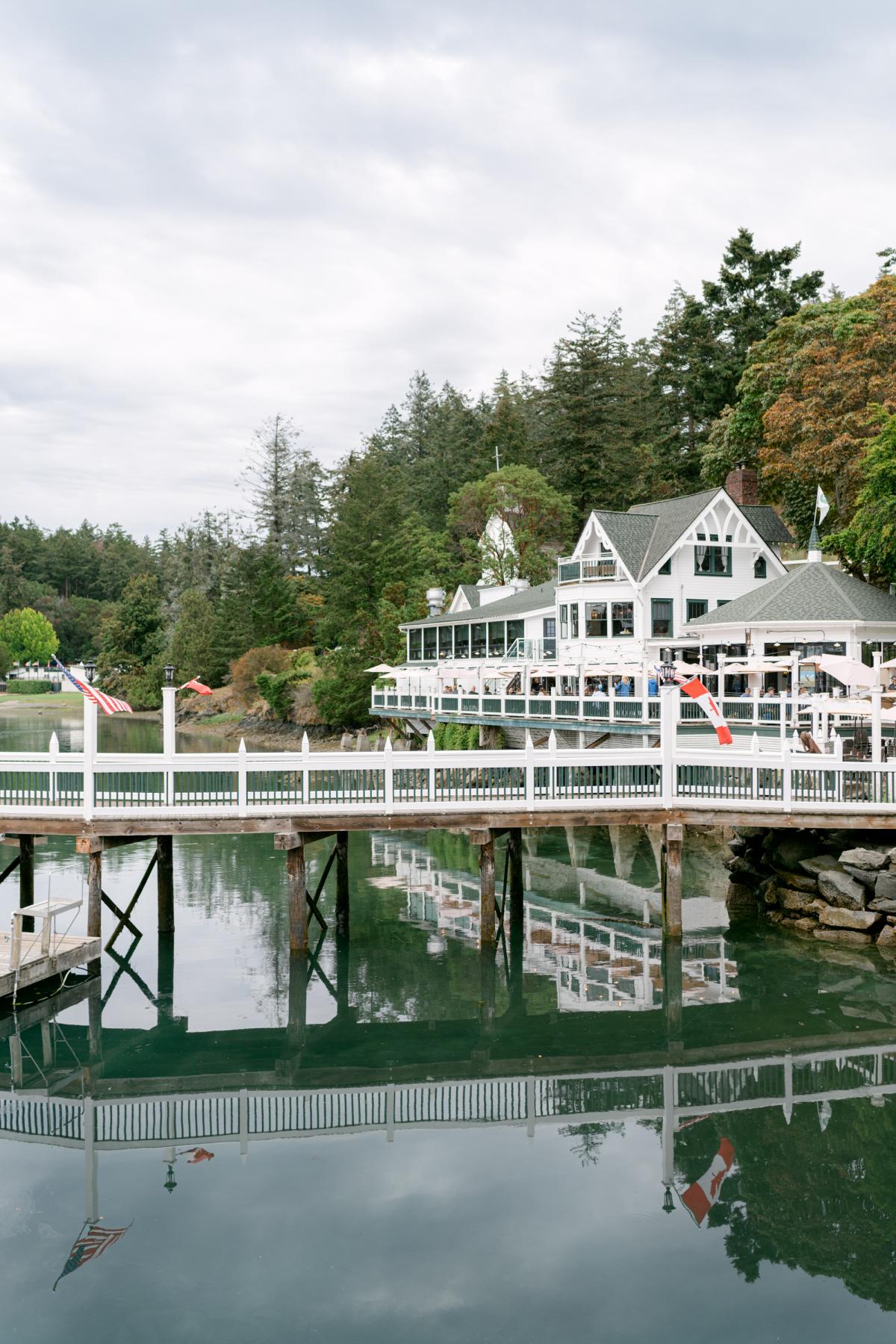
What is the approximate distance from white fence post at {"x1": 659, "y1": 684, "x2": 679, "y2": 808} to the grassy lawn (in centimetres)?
10359

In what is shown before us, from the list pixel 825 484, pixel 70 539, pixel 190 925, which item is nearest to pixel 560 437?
pixel 825 484

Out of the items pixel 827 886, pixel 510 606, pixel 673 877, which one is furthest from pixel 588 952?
pixel 510 606

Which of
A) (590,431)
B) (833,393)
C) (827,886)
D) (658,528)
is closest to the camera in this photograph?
(827,886)

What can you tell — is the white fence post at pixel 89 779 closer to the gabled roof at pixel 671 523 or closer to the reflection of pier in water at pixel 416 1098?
the reflection of pier in water at pixel 416 1098

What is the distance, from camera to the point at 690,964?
2288 cm

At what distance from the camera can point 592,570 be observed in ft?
161

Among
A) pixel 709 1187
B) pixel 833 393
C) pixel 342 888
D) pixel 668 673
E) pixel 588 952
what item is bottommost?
pixel 709 1187

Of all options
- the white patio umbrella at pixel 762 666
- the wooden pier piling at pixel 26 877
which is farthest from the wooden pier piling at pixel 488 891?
the white patio umbrella at pixel 762 666

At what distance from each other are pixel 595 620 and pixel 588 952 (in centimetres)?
2595

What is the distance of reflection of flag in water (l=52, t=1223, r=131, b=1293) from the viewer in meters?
12.1

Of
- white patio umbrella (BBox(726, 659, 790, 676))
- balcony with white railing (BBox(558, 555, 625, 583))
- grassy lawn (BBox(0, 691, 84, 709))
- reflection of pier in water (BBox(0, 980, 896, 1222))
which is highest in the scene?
balcony with white railing (BBox(558, 555, 625, 583))

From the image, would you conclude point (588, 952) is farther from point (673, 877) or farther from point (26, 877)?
point (26, 877)

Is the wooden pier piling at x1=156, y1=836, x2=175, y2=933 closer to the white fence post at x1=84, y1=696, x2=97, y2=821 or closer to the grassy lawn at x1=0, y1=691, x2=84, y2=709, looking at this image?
the white fence post at x1=84, y1=696, x2=97, y2=821

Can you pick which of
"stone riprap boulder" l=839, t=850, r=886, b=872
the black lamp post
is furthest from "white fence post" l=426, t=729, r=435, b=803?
the black lamp post
